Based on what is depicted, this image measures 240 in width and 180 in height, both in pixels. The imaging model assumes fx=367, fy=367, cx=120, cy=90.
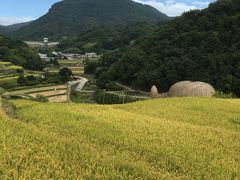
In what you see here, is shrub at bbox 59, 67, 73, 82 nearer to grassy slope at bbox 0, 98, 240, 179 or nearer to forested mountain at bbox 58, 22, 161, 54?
forested mountain at bbox 58, 22, 161, 54

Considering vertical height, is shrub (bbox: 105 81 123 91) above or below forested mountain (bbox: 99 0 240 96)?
below

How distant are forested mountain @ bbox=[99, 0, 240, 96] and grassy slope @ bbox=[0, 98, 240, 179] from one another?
43.9 meters

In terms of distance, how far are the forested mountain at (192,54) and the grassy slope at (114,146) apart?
144 ft

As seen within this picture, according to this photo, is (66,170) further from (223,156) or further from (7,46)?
(7,46)

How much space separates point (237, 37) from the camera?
218ft

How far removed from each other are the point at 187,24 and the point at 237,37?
47.0 feet

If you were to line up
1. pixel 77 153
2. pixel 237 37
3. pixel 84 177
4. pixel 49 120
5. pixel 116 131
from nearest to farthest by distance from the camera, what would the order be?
pixel 84 177 < pixel 77 153 < pixel 116 131 < pixel 49 120 < pixel 237 37

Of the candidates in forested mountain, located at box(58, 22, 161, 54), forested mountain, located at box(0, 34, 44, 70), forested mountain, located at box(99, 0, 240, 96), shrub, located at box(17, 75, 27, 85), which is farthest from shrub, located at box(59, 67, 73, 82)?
forested mountain, located at box(58, 22, 161, 54)

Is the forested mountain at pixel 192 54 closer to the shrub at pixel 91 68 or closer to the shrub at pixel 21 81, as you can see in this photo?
the shrub at pixel 21 81

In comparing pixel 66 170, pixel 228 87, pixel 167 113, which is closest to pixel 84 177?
pixel 66 170

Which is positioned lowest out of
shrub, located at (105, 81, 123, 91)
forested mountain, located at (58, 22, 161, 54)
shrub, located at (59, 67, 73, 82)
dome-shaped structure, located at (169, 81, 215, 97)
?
shrub, located at (105, 81, 123, 91)

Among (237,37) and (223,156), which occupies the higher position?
(237,37)

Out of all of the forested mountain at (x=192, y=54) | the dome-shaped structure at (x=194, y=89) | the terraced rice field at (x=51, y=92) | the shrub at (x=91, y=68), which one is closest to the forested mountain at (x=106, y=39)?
the shrub at (x=91, y=68)

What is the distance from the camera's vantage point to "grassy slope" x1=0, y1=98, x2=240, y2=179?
9422 millimetres
